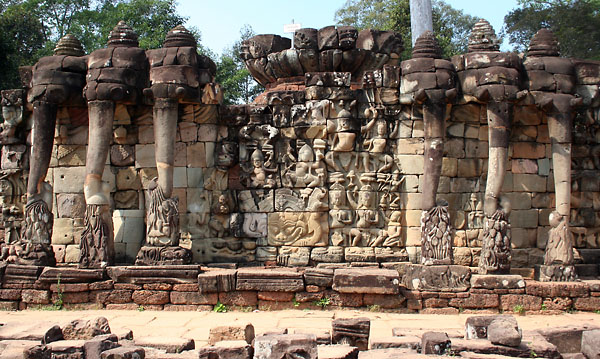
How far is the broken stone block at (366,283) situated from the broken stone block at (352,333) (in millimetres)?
2486

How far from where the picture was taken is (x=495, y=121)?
10547 millimetres

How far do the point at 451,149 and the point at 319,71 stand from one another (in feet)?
9.39

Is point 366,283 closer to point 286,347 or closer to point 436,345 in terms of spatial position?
point 436,345

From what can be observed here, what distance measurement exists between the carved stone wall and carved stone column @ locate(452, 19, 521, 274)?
585 mm

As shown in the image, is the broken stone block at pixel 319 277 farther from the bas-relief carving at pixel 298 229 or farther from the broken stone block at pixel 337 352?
the broken stone block at pixel 337 352

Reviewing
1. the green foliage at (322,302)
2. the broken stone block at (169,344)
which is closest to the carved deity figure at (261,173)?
the green foliage at (322,302)

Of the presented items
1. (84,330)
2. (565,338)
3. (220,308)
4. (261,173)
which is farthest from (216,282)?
(565,338)

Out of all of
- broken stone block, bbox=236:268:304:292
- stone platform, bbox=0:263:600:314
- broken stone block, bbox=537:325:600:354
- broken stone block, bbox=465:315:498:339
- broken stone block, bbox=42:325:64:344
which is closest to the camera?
broken stone block, bbox=42:325:64:344

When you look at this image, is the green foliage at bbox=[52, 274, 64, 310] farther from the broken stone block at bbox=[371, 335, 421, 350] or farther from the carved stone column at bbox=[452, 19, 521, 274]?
the carved stone column at bbox=[452, 19, 521, 274]

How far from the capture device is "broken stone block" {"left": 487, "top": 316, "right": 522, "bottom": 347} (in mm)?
6680

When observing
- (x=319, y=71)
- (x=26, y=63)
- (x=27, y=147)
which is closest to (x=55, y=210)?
(x=27, y=147)

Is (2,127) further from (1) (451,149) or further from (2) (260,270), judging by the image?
(1) (451,149)

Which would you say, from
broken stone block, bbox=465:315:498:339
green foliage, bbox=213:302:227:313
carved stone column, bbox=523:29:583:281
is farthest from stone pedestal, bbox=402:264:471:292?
green foliage, bbox=213:302:227:313

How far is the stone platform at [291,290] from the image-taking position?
32.0 ft
